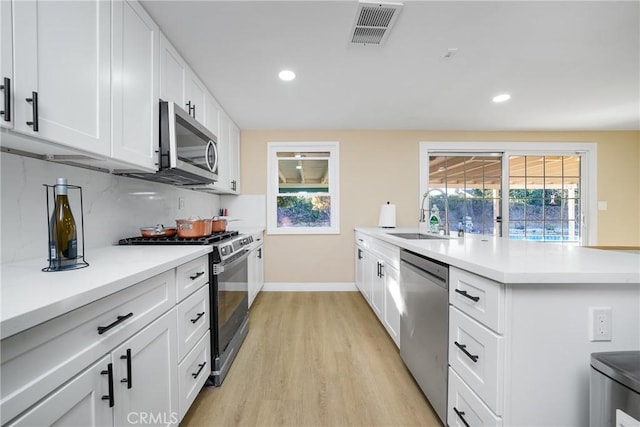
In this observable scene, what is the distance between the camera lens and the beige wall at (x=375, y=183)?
3.82 meters

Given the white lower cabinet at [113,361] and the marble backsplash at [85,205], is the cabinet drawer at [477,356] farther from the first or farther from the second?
the marble backsplash at [85,205]

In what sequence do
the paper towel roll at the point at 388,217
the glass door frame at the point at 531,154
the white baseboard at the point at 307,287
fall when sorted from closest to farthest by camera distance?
the paper towel roll at the point at 388,217, the white baseboard at the point at 307,287, the glass door frame at the point at 531,154

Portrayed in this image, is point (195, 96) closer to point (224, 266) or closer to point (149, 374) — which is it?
point (224, 266)

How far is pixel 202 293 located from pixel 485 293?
4.85ft

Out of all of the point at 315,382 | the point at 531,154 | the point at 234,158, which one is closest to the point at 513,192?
the point at 531,154

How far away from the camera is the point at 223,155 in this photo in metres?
3.05

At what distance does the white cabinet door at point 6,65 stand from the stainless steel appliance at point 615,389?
2039 mm

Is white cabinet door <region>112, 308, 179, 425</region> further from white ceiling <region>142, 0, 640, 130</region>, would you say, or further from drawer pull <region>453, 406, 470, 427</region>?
white ceiling <region>142, 0, 640, 130</region>

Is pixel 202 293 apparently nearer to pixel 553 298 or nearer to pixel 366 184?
pixel 553 298

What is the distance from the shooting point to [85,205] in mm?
1497

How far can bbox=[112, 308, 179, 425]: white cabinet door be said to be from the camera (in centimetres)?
89

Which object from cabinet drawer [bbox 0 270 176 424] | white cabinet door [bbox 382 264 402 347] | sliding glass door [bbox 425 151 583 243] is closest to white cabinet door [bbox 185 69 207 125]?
cabinet drawer [bbox 0 270 176 424]

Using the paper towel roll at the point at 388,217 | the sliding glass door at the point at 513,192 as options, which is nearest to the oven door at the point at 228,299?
the paper towel roll at the point at 388,217

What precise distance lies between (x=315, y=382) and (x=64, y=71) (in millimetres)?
2094
